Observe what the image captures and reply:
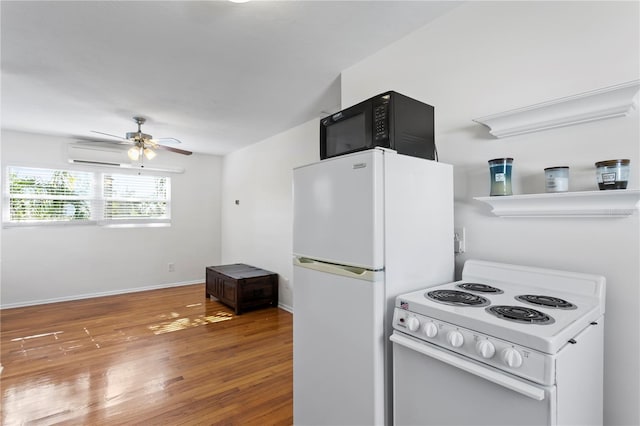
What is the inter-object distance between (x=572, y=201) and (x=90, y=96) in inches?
153

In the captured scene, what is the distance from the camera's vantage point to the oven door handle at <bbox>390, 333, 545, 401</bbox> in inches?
36.6

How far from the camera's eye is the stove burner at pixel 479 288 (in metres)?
1.47

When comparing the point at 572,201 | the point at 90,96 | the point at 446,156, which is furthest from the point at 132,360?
the point at 572,201

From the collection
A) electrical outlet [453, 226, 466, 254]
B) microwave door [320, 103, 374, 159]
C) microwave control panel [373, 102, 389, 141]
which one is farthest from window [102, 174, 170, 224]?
electrical outlet [453, 226, 466, 254]

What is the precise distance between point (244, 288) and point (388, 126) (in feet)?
11.0

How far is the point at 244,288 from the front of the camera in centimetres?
427

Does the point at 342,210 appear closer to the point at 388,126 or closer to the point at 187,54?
the point at 388,126

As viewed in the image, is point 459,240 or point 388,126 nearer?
point 388,126

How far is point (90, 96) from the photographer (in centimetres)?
312

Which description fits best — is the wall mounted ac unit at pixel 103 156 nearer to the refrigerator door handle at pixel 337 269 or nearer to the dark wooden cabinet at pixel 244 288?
the dark wooden cabinet at pixel 244 288

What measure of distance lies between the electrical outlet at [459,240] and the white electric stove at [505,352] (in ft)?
1.14

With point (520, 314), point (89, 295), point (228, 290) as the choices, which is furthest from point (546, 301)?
point (89, 295)

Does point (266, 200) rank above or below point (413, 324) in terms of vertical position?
above

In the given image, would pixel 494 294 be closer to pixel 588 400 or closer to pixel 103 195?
pixel 588 400
